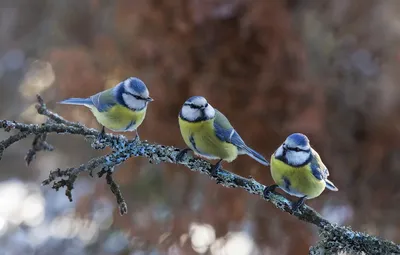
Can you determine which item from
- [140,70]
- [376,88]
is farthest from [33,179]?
[376,88]

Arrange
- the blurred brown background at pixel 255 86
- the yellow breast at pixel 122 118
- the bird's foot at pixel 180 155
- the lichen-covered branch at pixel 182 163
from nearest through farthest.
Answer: the lichen-covered branch at pixel 182 163, the bird's foot at pixel 180 155, the yellow breast at pixel 122 118, the blurred brown background at pixel 255 86

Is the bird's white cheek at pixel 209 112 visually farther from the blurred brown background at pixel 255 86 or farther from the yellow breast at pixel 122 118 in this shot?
the blurred brown background at pixel 255 86

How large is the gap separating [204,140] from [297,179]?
0.17 metres

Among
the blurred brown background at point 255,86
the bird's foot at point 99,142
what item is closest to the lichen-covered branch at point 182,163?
the bird's foot at point 99,142

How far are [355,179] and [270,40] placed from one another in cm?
63

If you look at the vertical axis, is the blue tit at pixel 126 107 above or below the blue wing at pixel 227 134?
below

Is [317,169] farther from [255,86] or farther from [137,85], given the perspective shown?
[255,86]

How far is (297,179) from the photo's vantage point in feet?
2.18

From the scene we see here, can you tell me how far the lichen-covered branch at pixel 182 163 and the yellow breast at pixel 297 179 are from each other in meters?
0.06

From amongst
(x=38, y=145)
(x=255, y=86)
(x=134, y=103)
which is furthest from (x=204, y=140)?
(x=255, y=86)

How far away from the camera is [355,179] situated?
1.67 meters

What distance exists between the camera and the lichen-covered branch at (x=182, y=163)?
0.55 meters

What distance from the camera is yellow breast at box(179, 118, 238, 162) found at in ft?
2.36

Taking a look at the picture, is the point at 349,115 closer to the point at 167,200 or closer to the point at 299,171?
the point at 167,200
